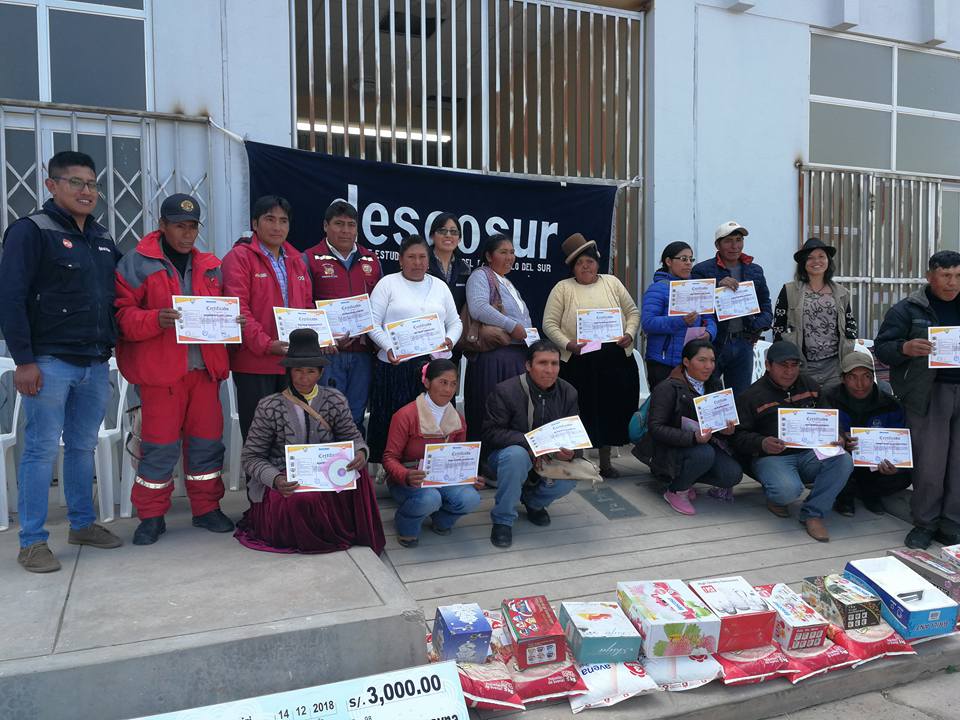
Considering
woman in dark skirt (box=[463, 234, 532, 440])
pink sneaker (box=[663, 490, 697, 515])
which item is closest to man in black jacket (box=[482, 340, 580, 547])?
woman in dark skirt (box=[463, 234, 532, 440])

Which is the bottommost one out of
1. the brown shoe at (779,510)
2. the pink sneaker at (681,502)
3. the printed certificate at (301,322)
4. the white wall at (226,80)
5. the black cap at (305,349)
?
the brown shoe at (779,510)

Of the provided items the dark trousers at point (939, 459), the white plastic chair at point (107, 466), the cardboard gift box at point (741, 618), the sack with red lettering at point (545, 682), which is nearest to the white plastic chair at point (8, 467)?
the white plastic chair at point (107, 466)

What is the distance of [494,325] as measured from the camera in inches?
177

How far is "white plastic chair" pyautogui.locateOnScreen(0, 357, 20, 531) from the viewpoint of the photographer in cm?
385

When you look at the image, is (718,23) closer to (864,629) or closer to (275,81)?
(275,81)

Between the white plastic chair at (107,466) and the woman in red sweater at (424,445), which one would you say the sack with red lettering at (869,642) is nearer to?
the woman in red sweater at (424,445)

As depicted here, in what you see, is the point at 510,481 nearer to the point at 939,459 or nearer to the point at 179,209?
the point at 179,209

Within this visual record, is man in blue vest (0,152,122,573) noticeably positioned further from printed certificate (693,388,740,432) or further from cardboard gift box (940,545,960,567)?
cardboard gift box (940,545,960,567)

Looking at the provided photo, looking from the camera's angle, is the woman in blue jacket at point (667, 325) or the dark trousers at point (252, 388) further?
the woman in blue jacket at point (667, 325)

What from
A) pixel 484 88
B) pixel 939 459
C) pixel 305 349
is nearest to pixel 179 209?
pixel 305 349

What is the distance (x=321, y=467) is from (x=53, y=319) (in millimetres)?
1291

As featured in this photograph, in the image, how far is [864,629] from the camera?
10.6 ft

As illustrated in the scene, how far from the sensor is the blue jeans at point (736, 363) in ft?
16.6

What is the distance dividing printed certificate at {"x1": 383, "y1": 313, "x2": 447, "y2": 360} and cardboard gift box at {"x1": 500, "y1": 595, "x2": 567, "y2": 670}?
1597 mm
